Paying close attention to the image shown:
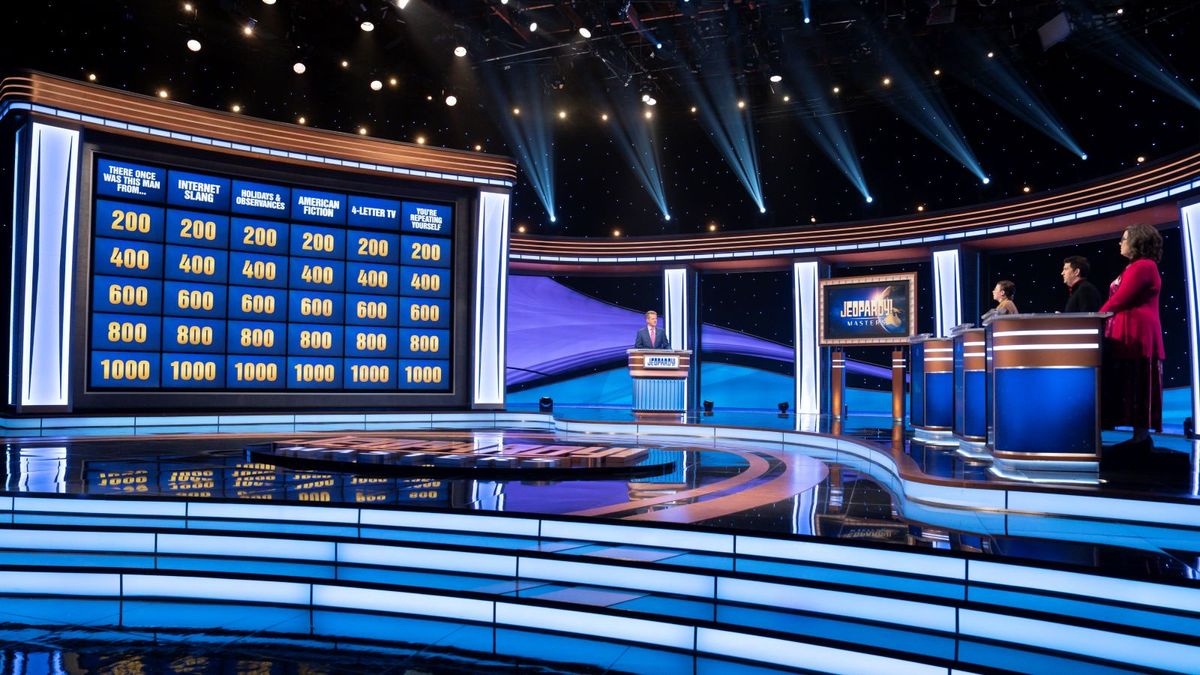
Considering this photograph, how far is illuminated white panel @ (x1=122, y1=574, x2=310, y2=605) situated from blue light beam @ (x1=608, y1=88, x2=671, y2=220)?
12272 mm

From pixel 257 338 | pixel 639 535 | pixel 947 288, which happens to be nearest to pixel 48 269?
pixel 257 338

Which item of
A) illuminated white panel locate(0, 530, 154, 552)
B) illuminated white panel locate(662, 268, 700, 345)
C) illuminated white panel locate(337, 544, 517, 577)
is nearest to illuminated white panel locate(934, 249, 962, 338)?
illuminated white panel locate(662, 268, 700, 345)

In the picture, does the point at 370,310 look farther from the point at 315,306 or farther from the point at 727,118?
the point at 727,118

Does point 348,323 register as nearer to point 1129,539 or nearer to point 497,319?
point 497,319

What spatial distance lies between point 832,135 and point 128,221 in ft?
36.2

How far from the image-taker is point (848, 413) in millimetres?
15289

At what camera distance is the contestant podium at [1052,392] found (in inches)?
183

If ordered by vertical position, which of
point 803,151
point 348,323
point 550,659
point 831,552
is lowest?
point 550,659

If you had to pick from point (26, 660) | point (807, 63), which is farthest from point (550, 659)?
point (807, 63)

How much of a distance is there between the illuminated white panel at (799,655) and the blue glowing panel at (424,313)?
937cm

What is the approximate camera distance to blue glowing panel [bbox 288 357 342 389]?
1103 centimetres

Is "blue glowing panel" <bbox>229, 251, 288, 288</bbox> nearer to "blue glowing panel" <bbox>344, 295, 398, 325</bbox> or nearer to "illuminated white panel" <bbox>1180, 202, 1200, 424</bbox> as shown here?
"blue glowing panel" <bbox>344, 295, 398, 325</bbox>

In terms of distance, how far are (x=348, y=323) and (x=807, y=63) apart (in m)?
7.95

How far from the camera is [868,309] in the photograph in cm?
1242
